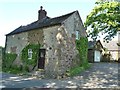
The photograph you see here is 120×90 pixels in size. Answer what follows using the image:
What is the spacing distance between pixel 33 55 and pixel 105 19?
12606mm

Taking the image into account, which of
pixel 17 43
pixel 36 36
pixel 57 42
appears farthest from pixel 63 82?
pixel 17 43

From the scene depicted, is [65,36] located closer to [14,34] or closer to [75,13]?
[75,13]

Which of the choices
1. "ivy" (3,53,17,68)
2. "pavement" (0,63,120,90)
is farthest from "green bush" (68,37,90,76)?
"ivy" (3,53,17,68)

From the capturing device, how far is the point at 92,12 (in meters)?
32.8

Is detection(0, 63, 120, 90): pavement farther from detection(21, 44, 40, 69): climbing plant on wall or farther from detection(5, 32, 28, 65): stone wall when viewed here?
detection(5, 32, 28, 65): stone wall

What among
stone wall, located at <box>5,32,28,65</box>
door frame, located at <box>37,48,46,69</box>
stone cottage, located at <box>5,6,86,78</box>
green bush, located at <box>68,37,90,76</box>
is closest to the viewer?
stone cottage, located at <box>5,6,86,78</box>

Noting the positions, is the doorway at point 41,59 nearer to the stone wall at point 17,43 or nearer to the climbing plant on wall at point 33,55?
the climbing plant on wall at point 33,55

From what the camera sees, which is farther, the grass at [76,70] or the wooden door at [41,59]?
the wooden door at [41,59]

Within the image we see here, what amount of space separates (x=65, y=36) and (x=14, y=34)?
1191cm

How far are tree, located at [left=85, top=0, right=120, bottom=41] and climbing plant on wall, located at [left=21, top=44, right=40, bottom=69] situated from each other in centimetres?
1049

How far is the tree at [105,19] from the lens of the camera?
30.6 m

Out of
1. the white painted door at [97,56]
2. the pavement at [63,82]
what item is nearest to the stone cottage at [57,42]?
the pavement at [63,82]

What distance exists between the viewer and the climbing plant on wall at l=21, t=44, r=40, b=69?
26797 millimetres

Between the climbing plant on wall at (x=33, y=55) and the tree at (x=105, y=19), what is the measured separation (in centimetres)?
1049
